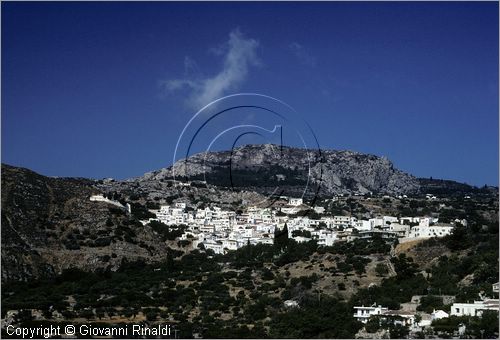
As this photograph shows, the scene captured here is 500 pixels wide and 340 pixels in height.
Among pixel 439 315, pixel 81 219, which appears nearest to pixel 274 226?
pixel 81 219

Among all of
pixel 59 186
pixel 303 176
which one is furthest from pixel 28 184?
pixel 303 176

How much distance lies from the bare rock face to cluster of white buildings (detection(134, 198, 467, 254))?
66.2ft

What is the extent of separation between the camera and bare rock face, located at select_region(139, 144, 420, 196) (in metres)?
87.9

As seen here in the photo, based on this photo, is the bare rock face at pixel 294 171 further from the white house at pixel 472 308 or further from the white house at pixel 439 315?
the white house at pixel 472 308

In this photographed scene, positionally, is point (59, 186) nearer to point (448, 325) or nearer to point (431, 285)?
point (431, 285)

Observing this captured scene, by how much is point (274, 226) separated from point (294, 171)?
36.2 m

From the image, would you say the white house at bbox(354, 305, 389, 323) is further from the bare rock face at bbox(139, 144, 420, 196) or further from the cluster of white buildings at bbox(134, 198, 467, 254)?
the bare rock face at bbox(139, 144, 420, 196)

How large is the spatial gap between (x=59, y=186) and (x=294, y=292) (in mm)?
23370

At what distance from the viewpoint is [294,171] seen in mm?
90875

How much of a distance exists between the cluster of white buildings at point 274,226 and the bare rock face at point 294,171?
20.2 meters

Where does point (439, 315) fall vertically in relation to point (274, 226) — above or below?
below

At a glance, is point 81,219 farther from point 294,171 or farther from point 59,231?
point 294,171

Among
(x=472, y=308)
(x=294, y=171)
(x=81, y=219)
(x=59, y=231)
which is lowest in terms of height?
(x=472, y=308)

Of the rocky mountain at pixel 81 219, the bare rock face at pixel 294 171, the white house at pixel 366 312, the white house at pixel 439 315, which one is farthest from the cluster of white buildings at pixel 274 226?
the bare rock face at pixel 294 171
